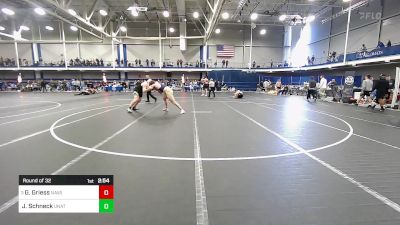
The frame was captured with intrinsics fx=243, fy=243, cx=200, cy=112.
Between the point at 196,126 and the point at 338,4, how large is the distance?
2872cm

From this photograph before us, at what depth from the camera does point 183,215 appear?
2.56m

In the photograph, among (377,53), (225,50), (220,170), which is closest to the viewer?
(220,170)

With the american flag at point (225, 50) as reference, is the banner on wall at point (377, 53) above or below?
below

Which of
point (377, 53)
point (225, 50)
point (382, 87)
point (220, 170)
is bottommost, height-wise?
point (220, 170)

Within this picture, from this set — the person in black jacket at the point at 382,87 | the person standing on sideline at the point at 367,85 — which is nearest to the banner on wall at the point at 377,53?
the person standing on sideline at the point at 367,85

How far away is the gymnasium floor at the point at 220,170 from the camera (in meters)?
2.59
